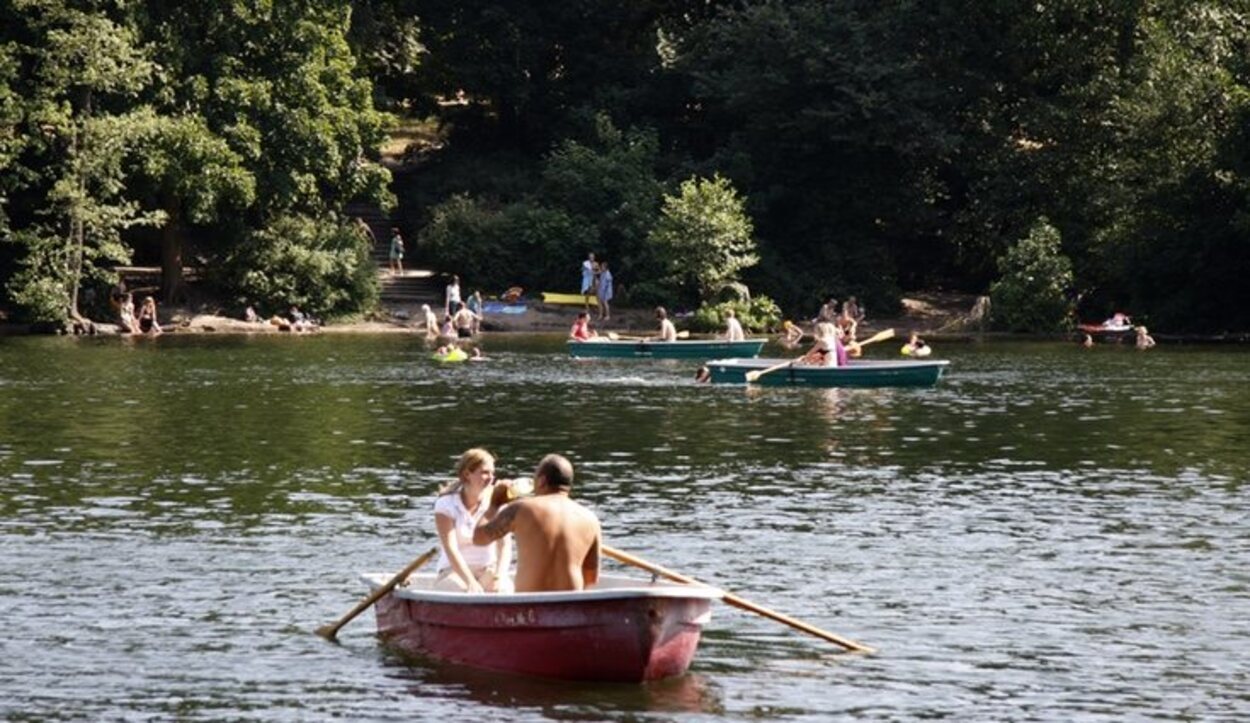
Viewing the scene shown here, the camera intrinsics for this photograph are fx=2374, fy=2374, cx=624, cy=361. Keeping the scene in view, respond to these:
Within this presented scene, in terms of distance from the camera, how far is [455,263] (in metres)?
85.5

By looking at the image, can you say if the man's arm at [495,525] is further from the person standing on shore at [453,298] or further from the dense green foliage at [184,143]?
the person standing on shore at [453,298]

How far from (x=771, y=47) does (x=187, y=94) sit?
20.8m

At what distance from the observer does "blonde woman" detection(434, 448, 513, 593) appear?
21750 mm

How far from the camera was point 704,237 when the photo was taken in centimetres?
8144

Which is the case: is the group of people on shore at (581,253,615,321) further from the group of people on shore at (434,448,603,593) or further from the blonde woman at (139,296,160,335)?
the group of people on shore at (434,448,603,593)

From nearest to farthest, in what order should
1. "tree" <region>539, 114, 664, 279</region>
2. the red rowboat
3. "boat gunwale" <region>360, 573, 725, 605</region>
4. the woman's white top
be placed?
"boat gunwale" <region>360, 573, 725, 605</region>, the red rowboat, the woman's white top, "tree" <region>539, 114, 664, 279</region>

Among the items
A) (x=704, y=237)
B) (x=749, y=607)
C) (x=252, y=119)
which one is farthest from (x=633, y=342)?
(x=749, y=607)

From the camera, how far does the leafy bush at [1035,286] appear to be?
78.9 m

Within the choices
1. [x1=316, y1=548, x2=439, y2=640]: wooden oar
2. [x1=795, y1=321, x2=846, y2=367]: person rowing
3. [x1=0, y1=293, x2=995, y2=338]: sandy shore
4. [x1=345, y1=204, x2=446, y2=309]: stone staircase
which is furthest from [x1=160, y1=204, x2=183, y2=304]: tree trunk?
[x1=316, y1=548, x2=439, y2=640]: wooden oar

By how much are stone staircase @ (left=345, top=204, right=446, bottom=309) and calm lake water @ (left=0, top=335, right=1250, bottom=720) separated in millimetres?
29493

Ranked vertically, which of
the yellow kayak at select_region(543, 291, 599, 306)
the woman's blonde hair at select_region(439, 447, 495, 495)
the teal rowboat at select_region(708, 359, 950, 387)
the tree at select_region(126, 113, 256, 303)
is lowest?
the teal rowboat at select_region(708, 359, 950, 387)

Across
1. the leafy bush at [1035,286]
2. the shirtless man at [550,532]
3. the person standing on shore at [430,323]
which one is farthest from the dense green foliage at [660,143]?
the shirtless man at [550,532]

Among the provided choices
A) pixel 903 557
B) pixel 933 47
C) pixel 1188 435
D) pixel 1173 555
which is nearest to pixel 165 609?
pixel 903 557

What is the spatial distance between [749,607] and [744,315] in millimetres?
59680
